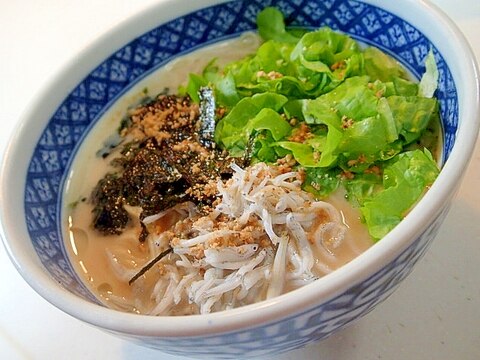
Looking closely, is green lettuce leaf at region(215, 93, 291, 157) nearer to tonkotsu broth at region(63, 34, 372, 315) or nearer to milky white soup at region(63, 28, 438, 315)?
milky white soup at region(63, 28, 438, 315)

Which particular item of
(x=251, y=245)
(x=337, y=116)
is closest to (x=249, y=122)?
(x=337, y=116)

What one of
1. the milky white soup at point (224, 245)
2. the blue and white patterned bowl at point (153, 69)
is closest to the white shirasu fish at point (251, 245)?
the milky white soup at point (224, 245)

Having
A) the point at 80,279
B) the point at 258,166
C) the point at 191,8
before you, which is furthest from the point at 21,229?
the point at 191,8

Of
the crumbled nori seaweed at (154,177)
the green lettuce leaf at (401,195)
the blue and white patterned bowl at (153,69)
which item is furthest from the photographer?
the crumbled nori seaweed at (154,177)

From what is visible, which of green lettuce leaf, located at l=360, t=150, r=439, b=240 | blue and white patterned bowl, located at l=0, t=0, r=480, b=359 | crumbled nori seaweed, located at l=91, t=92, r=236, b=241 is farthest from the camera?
crumbled nori seaweed, located at l=91, t=92, r=236, b=241

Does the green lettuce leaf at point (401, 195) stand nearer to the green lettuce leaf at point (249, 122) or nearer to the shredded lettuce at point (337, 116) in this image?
the shredded lettuce at point (337, 116)

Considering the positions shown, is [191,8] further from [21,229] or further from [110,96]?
[21,229]

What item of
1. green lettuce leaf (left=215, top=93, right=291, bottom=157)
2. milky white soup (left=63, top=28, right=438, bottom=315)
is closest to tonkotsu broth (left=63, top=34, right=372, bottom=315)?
milky white soup (left=63, top=28, right=438, bottom=315)
